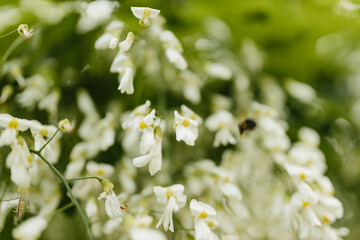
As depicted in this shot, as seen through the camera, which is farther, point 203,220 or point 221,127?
point 221,127

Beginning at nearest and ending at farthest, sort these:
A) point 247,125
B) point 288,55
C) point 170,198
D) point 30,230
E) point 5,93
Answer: point 30,230
point 170,198
point 5,93
point 247,125
point 288,55

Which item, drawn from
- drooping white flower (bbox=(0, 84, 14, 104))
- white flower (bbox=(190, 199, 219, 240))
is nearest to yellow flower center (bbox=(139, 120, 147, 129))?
white flower (bbox=(190, 199, 219, 240))

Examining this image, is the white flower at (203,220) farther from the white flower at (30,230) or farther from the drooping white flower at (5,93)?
the drooping white flower at (5,93)

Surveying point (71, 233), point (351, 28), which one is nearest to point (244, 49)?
point (351, 28)


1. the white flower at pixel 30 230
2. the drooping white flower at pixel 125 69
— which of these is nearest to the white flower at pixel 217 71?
the drooping white flower at pixel 125 69

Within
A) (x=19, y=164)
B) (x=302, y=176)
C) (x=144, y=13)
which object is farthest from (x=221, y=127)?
(x=19, y=164)

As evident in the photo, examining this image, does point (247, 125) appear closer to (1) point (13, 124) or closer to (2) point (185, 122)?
(2) point (185, 122)

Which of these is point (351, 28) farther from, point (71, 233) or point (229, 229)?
point (71, 233)
